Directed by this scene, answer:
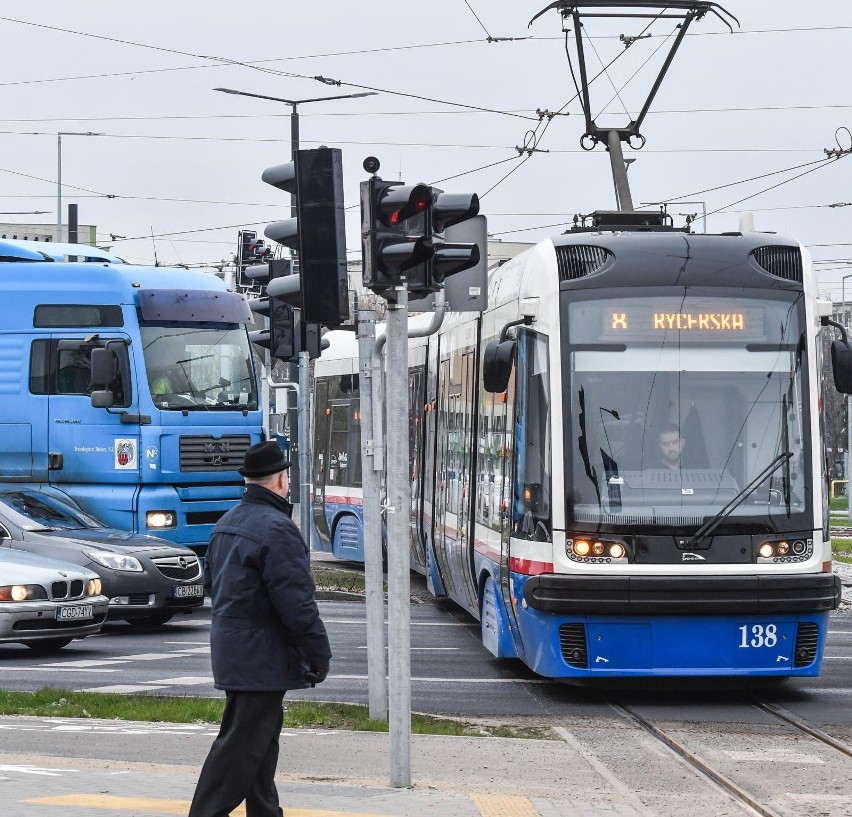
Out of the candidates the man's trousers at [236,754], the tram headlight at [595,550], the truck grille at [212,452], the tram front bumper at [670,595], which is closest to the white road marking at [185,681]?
the tram front bumper at [670,595]

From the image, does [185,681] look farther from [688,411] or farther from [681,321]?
[681,321]

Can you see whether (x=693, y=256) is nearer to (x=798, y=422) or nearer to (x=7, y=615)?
(x=798, y=422)

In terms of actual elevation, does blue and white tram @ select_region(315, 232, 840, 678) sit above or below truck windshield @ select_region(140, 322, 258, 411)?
below

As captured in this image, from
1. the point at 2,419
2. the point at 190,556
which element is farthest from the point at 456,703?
the point at 2,419

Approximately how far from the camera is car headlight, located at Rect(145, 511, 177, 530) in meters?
20.8

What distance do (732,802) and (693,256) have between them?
510 centimetres

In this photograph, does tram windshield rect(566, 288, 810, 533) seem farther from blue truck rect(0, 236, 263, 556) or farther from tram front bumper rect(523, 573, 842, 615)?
blue truck rect(0, 236, 263, 556)

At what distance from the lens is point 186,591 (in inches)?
722

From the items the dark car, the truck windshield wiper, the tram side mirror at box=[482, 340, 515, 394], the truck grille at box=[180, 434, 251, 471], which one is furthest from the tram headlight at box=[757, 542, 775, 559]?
the truck grille at box=[180, 434, 251, 471]

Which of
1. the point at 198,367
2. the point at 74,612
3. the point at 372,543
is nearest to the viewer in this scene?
the point at 372,543

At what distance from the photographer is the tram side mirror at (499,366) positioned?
503 inches

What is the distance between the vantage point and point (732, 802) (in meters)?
8.99

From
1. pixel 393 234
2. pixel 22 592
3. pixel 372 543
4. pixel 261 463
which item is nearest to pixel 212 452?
pixel 22 592

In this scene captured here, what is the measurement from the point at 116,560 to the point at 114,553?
14 cm
